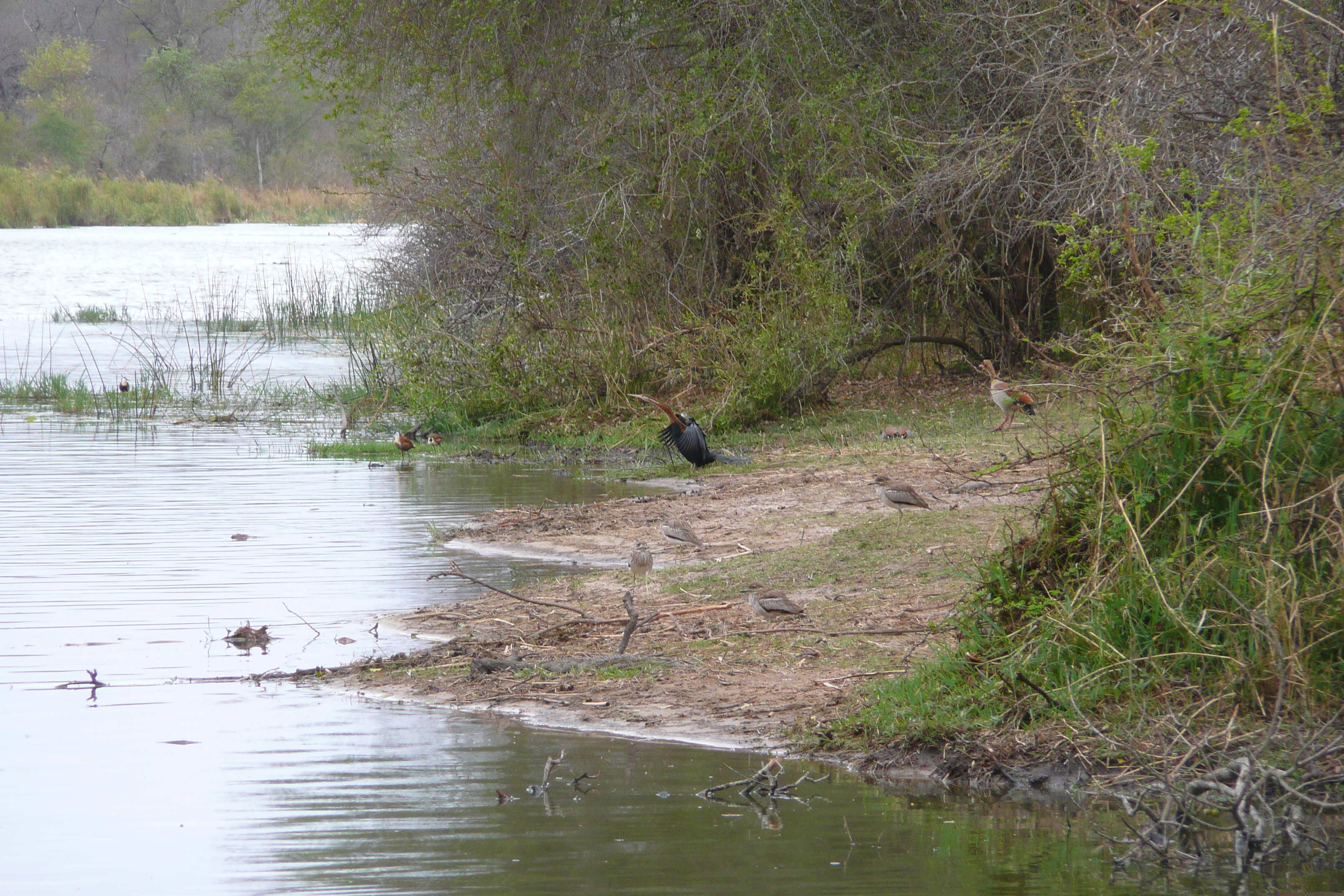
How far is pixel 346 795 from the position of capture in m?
5.29

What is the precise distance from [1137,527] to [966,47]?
10.6 metres

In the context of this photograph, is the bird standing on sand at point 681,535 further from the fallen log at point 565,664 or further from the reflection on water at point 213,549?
the fallen log at point 565,664

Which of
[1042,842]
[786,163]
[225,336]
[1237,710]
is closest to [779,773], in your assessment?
[1042,842]

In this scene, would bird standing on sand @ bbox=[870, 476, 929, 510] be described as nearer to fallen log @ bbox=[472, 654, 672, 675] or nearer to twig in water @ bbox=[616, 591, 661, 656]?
twig in water @ bbox=[616, 591, 661, 656]

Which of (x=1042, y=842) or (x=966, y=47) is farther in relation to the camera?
(x=966, y=47)

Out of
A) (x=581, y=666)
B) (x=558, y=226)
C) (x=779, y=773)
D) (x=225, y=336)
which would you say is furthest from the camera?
(x=225, y=336)

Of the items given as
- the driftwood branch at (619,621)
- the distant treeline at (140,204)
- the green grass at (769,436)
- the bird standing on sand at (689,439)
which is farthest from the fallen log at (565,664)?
the distant treeline at (140,204)

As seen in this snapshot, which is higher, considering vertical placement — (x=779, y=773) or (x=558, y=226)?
(x=558, y=226)

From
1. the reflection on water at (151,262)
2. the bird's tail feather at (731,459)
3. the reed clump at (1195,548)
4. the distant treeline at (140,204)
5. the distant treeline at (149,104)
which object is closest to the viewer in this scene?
the reed clump at (1195,548)

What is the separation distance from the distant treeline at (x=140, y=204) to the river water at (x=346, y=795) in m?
44.9

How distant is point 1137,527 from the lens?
18.5 feet

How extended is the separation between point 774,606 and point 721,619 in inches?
16.3

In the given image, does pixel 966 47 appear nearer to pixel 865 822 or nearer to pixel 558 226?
pixel 558 226

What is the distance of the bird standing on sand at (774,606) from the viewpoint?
7.38 m
